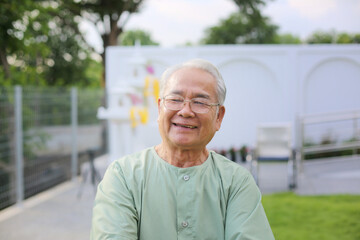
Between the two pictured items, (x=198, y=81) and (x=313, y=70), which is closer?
(x=198, y=81)

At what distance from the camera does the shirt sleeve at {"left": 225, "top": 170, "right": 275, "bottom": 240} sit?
5.22ft

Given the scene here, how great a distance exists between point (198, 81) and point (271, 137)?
6795 mm

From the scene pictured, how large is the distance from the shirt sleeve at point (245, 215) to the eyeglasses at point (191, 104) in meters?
0.31

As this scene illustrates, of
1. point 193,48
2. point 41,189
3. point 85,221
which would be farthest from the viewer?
point 193,48

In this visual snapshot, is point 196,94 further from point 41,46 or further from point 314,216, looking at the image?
point 41,46

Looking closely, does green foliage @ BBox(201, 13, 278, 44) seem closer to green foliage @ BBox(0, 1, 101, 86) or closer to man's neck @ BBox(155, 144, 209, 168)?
green foliage @ BBox(0, 1, 101, 86)

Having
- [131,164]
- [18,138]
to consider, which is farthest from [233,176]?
[18,138]

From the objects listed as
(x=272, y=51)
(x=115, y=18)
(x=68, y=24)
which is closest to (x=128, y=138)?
(x=272, y=51)

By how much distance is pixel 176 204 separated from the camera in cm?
166

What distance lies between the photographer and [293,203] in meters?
5.91

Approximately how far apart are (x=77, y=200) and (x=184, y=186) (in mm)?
5340

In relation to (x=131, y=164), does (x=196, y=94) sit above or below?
above

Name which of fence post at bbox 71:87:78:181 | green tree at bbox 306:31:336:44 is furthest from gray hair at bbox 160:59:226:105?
green tree at bbox 306:31:336:44

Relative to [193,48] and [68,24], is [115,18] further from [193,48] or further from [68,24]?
[193,48]
